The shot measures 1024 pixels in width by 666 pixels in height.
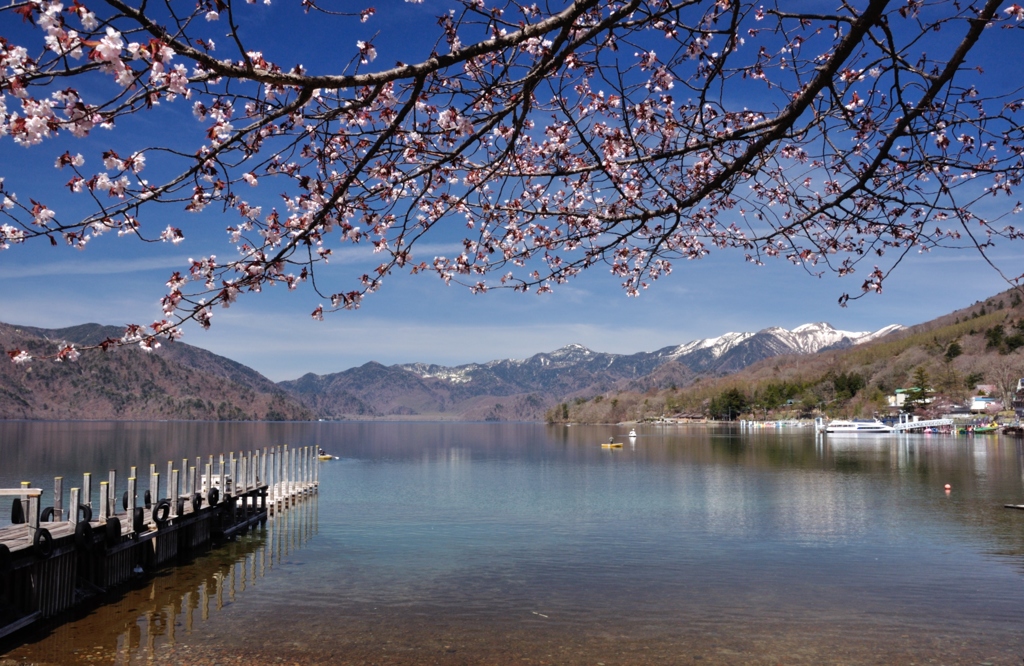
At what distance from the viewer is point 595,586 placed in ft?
70.7

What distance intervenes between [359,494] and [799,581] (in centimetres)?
3194

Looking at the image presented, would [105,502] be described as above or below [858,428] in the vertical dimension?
above

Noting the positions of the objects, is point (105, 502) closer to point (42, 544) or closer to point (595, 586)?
point (42, 544)

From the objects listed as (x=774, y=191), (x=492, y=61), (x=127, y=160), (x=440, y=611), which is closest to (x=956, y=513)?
(x=440, y=611)

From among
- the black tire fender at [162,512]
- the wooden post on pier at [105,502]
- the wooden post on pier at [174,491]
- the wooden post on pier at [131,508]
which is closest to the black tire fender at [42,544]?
the wooden post on pier at [105,502]

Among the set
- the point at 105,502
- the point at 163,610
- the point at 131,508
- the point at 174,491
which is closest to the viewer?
the point at 163,610

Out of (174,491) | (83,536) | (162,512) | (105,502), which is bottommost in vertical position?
(162,512)

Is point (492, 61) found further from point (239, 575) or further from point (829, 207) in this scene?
point (239, 575)

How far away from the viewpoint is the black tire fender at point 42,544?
15.9 metres

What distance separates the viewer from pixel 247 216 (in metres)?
8.85

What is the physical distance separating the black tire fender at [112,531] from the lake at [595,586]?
1.49 meters

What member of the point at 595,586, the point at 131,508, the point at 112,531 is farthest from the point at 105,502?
the point at 595,586

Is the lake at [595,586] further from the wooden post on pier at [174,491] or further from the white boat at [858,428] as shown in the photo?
the white boat at [858,428]

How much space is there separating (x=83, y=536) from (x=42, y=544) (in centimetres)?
195
